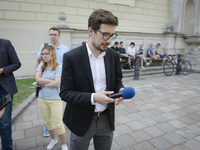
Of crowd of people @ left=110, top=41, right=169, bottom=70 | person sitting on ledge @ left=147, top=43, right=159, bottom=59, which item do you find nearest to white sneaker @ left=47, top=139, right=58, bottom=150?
crowd of people @ left=110, top=41, right=169, bottom=70

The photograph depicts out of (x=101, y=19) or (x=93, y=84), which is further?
(x=93, y=84)

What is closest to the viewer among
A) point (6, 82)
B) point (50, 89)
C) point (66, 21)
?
point (6, 82)

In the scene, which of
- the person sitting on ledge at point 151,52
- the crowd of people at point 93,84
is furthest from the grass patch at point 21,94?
the person sitting on ledge at point 151,52

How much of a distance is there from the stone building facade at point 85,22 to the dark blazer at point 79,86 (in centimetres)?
773

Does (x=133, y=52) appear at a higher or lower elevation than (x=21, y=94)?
higher

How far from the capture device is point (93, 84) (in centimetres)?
155

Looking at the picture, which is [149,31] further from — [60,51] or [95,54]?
[95,54]

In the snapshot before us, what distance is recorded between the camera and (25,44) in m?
8.36

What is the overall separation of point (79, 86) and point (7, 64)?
1661 mm

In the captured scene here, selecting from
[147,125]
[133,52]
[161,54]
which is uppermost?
[133,52]

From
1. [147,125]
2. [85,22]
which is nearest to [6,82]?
[147,125]

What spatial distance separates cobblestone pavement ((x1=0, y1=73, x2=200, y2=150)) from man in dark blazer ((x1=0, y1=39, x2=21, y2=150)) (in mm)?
551

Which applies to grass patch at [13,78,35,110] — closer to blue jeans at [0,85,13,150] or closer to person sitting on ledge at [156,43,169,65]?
blue jeans at [0,85,13,150]

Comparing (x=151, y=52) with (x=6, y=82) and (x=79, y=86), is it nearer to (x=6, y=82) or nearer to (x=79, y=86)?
(x=6, y=82)
